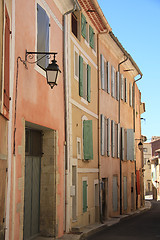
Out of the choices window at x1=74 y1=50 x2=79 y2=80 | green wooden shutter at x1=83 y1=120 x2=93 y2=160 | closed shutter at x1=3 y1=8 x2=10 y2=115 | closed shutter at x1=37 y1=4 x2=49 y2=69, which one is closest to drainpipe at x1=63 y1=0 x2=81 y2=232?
window at x1=74 y1=50 x2=79 y2=80

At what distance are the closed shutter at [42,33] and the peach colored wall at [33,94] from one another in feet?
1.07

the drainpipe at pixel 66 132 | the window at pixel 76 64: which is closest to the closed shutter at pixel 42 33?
the drainpipe at pixel 66 132

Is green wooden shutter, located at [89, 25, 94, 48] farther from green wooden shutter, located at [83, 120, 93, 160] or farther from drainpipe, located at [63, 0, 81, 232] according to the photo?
drainpipe, located at [63, 0, 81, 232]

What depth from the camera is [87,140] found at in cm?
1459

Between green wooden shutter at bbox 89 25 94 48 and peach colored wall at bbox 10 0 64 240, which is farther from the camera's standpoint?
green wooden shutter at bbox 89 25 94 48

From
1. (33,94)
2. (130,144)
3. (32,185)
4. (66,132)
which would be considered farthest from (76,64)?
(130,144)

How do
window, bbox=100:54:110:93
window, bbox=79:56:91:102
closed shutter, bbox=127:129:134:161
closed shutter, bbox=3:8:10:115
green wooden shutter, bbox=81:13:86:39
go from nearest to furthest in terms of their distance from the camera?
closed shutter, bbox=3:8:10:115 < window, bbox=79:56:91:102 < green wooden shutter, bbox=81:13:86:39 < window, bbox=100:54:110:93 < closed shutter, bbox=127:129:134:161

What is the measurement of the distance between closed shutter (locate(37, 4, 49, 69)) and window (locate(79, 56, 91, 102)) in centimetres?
376

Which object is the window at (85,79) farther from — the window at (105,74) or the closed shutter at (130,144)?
the closed shutter at (130,144)

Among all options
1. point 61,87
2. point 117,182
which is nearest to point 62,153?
point 61,87

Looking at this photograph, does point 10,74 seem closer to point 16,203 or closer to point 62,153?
point 16,203

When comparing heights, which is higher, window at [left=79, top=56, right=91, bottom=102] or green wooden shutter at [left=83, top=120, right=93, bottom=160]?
window at [left=79, top=56, right=91, bottom=102]

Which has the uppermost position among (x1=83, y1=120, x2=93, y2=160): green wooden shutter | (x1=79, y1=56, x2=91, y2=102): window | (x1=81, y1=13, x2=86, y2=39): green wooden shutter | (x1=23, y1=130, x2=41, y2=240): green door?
(x1=81, y1=13, x2=86, y2=39): green wooden shutter

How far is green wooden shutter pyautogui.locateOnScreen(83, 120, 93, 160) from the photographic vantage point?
14.4 meters
